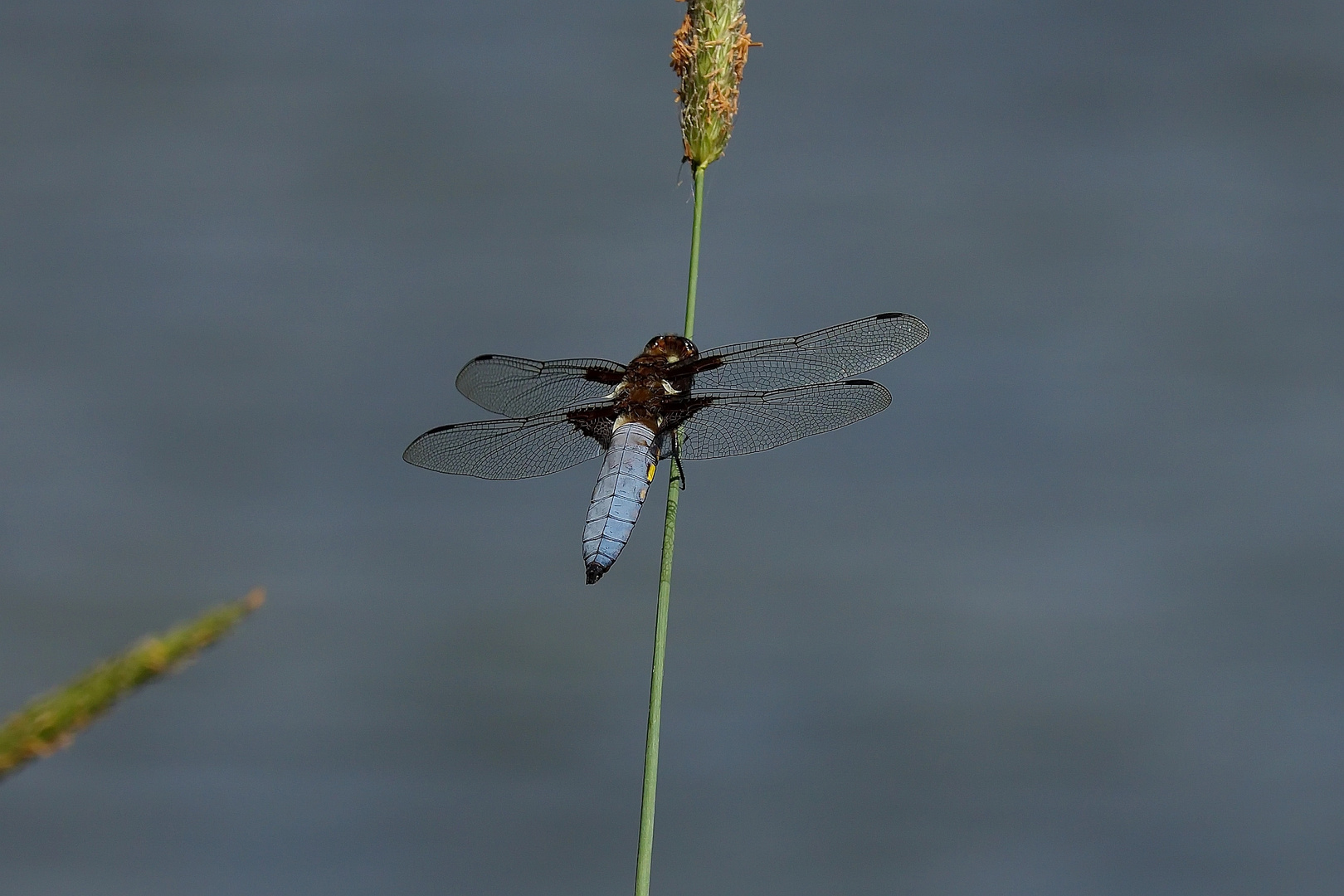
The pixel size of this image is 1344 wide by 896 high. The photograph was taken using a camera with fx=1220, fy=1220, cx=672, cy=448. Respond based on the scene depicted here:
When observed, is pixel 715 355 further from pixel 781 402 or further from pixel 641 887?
pixel 641 887

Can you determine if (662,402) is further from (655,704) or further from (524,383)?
(655,704)

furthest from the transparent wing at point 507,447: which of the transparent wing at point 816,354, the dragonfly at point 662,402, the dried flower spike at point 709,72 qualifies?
the dried flower spike at point 709,72

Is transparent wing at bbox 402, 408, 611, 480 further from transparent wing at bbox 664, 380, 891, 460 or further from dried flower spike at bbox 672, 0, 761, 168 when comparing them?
dried flower spike at bbox 672, 0, 761, 168

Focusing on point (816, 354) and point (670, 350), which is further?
point (816, 354)

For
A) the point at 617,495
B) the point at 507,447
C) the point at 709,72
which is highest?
the point at 709,72

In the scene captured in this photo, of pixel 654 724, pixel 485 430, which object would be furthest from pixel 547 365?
pixel 654 724

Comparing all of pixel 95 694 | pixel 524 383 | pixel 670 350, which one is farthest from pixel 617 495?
pixel 95 694
